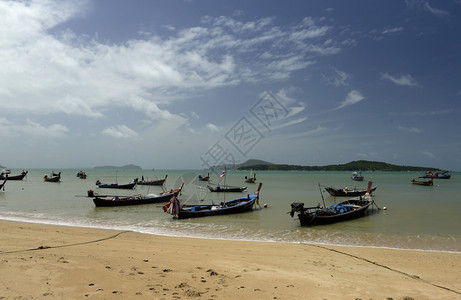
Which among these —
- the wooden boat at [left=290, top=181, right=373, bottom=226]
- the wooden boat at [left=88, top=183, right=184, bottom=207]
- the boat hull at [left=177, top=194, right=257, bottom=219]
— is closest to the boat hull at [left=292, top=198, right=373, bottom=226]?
the wooden boat at [left=290, top=181, right=373, bottom=226]

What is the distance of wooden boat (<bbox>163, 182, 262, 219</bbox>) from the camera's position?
18.4 meters

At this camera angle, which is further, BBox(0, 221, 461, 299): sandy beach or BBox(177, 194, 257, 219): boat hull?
BBox(177, 194, 257, 219): boat hull

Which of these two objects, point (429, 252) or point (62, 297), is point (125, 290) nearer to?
point (62, 297)

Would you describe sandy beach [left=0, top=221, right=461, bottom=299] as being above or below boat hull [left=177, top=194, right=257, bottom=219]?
above

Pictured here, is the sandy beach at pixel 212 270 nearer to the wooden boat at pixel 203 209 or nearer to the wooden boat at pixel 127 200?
the wooden boat at pixel 203 209

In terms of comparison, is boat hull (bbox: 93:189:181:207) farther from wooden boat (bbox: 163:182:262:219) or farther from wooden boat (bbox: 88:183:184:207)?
wooden boat (bbox: 163:182:262:219)

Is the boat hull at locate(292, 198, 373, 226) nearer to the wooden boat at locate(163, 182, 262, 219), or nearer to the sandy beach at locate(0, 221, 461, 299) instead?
the sandy beach at locate(0, 221, 461, 299)

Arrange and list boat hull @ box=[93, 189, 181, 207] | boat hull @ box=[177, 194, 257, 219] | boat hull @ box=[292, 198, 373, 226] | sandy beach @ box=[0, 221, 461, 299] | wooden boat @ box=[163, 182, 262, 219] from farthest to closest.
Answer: boat hull @ box=[93, 189, 181, 207] < boat hull @ box=[177, 194, 257, 219] < wooden boat @ box=[163, 182, 262, 219] < boat hull @ box=[292, 198, 373, 226] < sandy beach @ box=[0, 221, 461, 299]

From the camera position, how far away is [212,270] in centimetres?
736

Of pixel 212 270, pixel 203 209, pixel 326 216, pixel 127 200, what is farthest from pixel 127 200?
pixel 212 270

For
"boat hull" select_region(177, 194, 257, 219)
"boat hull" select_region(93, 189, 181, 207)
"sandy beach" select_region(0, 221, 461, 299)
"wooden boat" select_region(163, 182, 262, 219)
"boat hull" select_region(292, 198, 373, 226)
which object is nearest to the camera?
"sandy beach" select_region(0, 221, 461, 299)

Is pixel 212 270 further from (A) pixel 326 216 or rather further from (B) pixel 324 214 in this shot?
(B) pixel 324 214

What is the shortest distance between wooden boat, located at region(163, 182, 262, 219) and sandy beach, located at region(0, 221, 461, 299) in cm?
670

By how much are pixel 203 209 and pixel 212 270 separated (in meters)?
13.7
